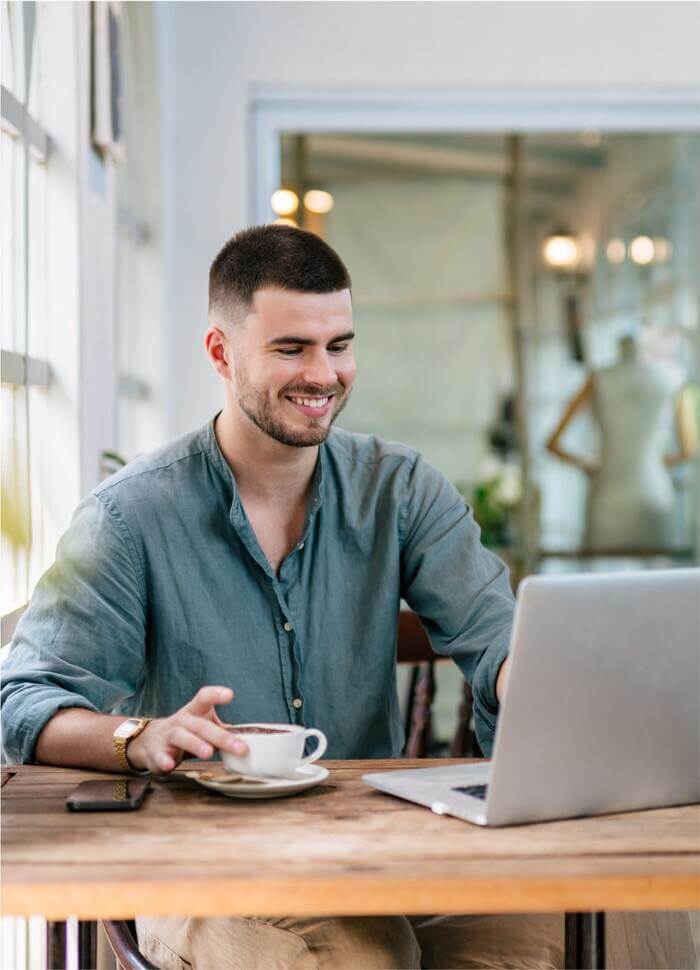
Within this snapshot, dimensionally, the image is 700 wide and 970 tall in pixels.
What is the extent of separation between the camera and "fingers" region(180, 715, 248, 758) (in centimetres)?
122

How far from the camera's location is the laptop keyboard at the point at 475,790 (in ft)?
3.99

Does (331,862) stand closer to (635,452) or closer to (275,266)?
(275,266)

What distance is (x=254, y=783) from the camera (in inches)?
48.6

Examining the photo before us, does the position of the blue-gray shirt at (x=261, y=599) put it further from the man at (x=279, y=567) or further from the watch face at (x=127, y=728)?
the watch face at (x=127, y=728)

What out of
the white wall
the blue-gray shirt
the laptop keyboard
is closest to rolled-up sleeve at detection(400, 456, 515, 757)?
the blue-gray shirt

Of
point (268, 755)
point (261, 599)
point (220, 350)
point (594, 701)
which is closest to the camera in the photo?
point (594, 701)

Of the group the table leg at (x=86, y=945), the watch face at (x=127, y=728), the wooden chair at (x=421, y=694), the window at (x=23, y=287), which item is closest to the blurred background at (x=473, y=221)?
the window at (x=23, y=287)

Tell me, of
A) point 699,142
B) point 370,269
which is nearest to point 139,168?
point 370,269

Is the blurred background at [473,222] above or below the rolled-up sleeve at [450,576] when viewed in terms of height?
above

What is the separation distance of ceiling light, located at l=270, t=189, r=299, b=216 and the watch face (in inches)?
102

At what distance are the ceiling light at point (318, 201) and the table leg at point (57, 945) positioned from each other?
292cm

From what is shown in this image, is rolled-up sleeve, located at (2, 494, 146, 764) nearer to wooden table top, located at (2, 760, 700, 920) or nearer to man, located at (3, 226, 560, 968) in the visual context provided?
man, located at (3, 226, 560, 968)

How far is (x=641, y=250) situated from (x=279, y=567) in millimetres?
2509

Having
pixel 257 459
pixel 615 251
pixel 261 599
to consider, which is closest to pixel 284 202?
pixel 615 251
